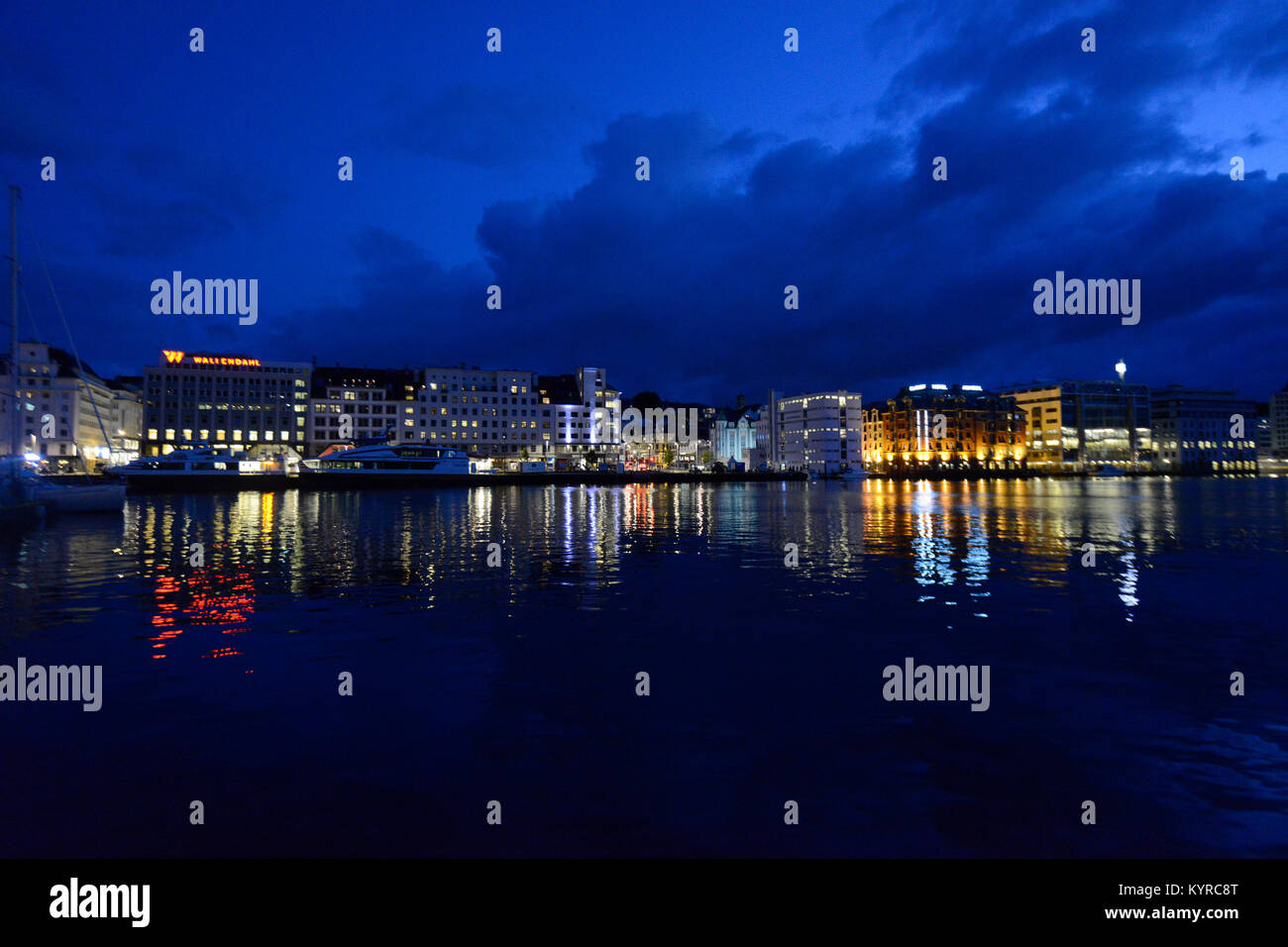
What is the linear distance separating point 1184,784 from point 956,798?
2496mm

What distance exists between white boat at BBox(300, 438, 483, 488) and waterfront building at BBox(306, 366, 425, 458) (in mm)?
47968

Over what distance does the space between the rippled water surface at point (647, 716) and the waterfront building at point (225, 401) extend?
15715 centimetres

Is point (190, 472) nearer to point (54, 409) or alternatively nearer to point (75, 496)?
point (75, 496)

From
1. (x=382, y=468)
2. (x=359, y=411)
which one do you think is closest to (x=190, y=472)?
(x=382, y=468)

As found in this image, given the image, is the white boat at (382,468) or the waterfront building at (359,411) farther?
the waterfront building at (359,411)

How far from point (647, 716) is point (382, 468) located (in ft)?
368

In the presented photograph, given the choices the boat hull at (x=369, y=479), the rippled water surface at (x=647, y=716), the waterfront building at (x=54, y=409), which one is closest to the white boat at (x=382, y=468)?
the boat hull at (x=369, y=479)

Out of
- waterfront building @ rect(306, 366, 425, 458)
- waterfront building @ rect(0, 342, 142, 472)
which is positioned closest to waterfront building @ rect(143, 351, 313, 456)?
waterfront building @ rect(306, 366, 425, 458)

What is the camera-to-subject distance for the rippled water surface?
6598 mm

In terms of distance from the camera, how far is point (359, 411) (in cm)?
16875

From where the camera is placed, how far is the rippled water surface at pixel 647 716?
6.60 meters

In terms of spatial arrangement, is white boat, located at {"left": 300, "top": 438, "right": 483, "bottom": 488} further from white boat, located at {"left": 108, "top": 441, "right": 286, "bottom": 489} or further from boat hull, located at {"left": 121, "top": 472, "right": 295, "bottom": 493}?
boat hull, located at {"left": 121, "top": 472, "right": 295, "bottom": 493}

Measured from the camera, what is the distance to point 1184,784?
7.36 meters

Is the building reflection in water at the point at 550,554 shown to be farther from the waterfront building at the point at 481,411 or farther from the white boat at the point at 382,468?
the waterfront building at the point at 481,411
